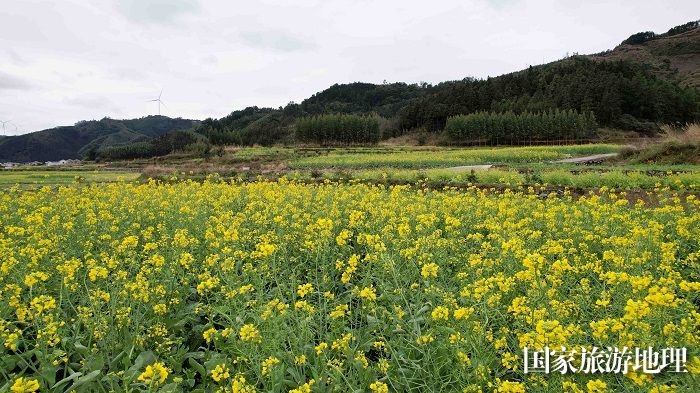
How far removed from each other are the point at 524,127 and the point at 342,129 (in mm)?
35929

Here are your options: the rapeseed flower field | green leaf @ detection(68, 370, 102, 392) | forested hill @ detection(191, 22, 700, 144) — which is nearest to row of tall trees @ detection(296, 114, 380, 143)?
forested hill @ detection(191, 22, 700, 144)

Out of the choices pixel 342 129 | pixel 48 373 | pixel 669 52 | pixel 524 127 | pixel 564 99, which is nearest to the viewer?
pixel 48 373

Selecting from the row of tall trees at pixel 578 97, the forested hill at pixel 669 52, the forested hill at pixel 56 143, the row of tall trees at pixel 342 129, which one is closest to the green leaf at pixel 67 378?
the row of tall trees at pixel 342 129

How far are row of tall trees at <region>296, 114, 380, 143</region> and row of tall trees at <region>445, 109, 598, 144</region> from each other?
1828 cm

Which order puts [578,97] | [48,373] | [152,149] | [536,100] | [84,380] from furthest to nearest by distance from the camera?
[152,149], [536,100], [578,97], [48,373], [84,380]

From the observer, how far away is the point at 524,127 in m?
75.8

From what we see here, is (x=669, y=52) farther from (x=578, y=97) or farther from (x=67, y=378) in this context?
(x=67, y=378)

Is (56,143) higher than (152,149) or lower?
higher

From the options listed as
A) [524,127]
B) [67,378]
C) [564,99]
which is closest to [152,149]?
[524,127]

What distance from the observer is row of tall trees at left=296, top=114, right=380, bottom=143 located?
3622 inches

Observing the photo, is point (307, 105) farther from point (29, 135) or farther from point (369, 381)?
point (369, 381)

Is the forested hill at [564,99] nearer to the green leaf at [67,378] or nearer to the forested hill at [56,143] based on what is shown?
the forested hill at [56,143]

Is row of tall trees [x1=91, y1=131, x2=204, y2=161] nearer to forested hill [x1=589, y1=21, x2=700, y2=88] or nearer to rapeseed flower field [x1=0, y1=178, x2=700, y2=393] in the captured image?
rapeseed flower field [x1=0, y1=178, x2=700, y2=393]

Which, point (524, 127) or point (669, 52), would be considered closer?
point (524, 127)
